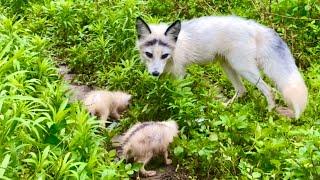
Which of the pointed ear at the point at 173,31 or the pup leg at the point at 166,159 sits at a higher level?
the pointed ear at the point at 173,31

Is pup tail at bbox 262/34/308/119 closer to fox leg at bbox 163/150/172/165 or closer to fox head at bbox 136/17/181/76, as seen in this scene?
fox head at bbox 136/17/181/76

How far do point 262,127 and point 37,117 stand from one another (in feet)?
7.26

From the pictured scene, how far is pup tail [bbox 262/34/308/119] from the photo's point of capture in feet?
21.4

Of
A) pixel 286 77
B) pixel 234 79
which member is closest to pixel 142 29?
pixel 234 79

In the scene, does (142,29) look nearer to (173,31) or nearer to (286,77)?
(173,31)

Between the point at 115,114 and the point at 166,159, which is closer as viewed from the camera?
the point at 166,159

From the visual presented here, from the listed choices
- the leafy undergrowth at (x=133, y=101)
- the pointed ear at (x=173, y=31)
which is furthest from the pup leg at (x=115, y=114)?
the pointed ear at (x=173, y=31)

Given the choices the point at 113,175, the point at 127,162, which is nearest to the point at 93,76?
the point at 127,162

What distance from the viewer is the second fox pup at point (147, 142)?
5.36m

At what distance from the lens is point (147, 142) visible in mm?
5410

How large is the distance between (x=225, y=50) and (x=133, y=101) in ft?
4.09

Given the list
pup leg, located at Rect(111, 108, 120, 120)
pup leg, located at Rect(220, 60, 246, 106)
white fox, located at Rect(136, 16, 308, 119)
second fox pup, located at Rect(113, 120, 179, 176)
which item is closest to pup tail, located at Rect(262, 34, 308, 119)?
white fox, located at Rect(136, 16, 308, 119)

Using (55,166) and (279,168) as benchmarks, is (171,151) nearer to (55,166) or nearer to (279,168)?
(279,168)

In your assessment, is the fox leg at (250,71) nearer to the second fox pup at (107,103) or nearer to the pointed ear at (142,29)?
the pointed ear at (142,29)
